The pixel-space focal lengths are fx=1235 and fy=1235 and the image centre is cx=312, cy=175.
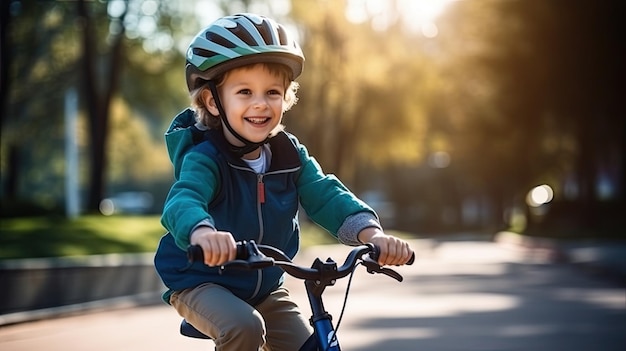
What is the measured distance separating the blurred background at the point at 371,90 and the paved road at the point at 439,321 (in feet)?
35.0

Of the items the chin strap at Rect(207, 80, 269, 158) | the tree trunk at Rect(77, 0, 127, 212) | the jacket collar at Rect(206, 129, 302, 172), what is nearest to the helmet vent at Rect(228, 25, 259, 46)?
the chin strap at Rect(207, 80, 269, 158)

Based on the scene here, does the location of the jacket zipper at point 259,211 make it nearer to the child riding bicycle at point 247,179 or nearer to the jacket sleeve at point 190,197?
the child riding bicycle at point 247,179

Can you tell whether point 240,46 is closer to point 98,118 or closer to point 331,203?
point 331,203

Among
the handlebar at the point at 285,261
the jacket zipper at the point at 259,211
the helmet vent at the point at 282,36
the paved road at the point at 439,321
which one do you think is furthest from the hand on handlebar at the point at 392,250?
the paved road at the point at 439,321

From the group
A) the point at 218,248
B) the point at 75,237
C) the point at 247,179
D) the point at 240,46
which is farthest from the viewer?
the point at 75,237

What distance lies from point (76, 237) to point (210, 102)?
16.9 m

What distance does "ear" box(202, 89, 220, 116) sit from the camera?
4438 millimetres

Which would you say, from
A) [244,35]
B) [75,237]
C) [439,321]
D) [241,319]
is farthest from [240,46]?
[75,237]

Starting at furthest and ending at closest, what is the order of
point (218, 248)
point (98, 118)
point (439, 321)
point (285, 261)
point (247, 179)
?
point (98, 118) → point (439, 321) → point (247, 179) → point (285, 261) → point (218, 248)

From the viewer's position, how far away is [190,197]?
3.94 meters

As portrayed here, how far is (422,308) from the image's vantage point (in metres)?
15.4

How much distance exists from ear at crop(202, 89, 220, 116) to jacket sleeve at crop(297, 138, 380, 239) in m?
A: 0.34

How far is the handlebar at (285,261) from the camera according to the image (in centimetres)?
348

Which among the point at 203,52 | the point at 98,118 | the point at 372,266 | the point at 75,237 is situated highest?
the point at 98,118
